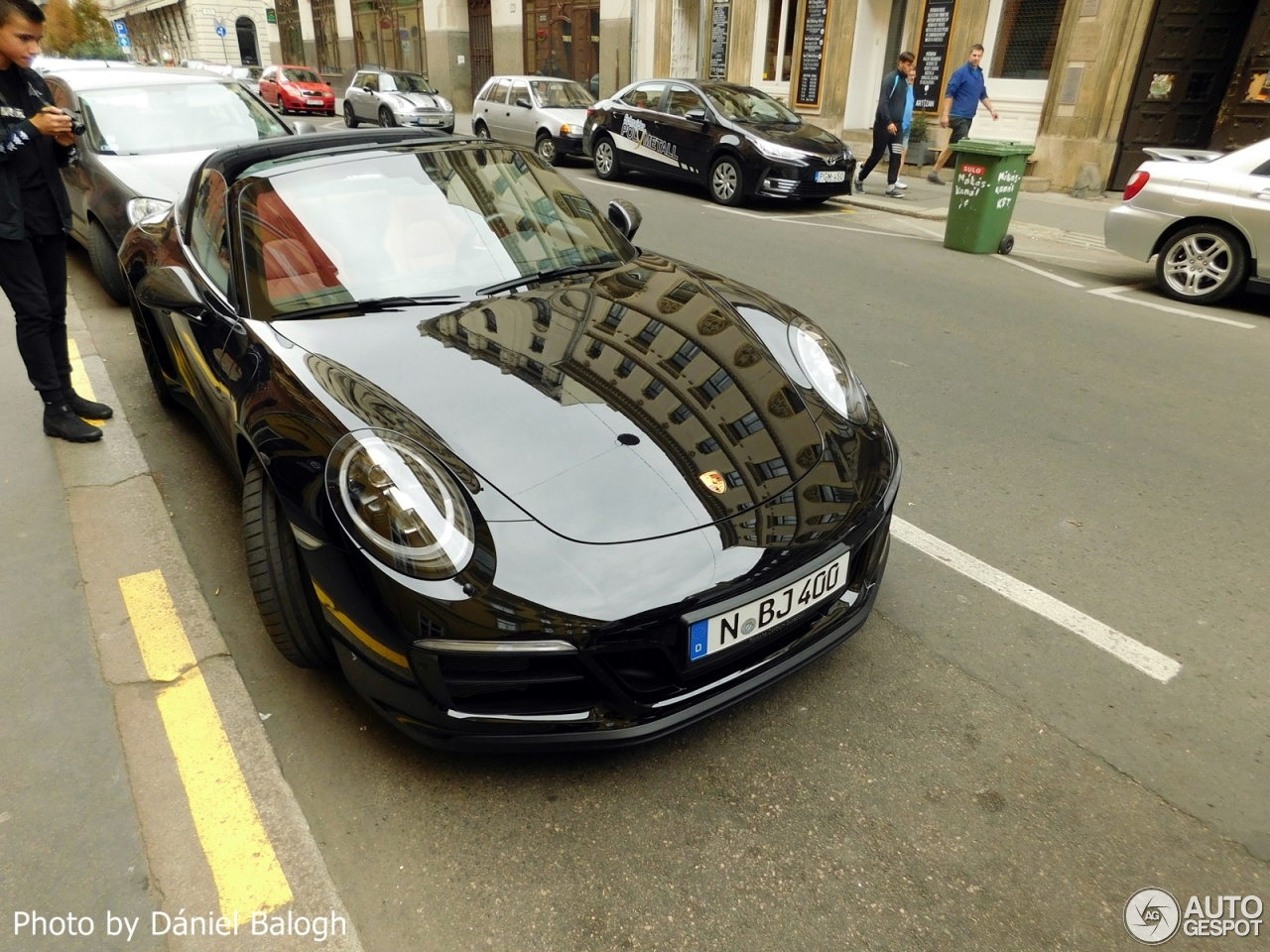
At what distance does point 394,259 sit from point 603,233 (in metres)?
0.92

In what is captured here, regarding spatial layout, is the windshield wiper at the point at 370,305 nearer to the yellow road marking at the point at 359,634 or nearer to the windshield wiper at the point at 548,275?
the windshield wiper at the point at 548,275

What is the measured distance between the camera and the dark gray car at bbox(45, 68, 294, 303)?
19.0 feet

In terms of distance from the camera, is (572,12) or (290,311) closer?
(290,311)

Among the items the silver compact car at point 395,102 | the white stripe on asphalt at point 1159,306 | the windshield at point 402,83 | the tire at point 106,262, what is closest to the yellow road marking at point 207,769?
the tire at point 106,262

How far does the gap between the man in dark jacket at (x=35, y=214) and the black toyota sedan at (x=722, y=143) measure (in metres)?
8.19

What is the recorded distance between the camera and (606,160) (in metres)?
13.1

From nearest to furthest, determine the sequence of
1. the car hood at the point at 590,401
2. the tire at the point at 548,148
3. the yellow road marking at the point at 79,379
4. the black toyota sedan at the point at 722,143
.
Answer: the car hood at the point at 590,401 < the yellow road marking at the point at 79,379 < the black toyota sedan at the point at 722,143 < the tire at the point at 548,148

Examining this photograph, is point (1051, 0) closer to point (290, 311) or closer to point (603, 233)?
point (603, 233)

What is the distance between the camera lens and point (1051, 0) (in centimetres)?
1258

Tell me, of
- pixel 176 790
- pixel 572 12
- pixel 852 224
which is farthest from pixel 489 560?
pixel 572 12

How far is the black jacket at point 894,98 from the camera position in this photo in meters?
11.7

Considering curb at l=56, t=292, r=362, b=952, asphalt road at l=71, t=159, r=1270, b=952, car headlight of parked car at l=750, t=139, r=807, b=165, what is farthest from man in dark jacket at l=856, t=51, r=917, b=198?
curb at l=56, t=292, r=362, b=952

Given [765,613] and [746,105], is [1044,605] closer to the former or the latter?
[765,613]

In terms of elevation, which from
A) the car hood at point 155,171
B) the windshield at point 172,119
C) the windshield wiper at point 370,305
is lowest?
Result: the car hood at point 155,171
